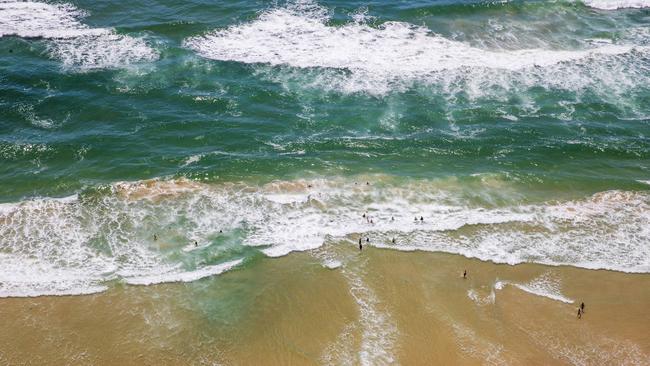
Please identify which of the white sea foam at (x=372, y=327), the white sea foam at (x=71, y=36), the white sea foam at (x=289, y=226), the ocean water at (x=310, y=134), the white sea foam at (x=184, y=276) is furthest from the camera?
the white sea foam at (x=71, y=36)

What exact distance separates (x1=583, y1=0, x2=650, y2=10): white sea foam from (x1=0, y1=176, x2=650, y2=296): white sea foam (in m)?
30.6

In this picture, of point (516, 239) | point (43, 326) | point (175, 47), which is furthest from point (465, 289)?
point (175, 47)

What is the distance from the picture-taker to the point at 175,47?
46.6 meters

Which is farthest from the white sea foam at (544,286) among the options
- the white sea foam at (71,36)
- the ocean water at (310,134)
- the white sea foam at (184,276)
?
the white sea foam at (71,36)

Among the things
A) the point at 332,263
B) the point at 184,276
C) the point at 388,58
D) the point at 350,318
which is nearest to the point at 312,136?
the point at 332,263

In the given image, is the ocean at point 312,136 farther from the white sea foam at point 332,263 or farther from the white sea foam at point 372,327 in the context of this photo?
the white sea foam at point 372,327

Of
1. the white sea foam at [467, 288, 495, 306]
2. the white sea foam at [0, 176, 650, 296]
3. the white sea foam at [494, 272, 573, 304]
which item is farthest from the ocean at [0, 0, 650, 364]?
the white sea foam at [467, 288, 495, 306]

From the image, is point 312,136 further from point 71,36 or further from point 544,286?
point 71,36

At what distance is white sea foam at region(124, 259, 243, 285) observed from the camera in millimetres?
26656

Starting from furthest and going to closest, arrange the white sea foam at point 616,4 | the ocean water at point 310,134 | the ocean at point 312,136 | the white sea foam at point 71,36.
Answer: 1. the white sea foam at point 616,4
2. the white sea foam at point 71,36
3. the ocean water at point 310,134
4. the ocean at point 312,136

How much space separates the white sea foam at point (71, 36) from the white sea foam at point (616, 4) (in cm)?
4415

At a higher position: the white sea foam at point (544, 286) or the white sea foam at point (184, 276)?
the white sea foam at point (544, 286)

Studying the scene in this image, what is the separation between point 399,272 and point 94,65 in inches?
1247

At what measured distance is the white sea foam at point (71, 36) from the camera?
44875mm
